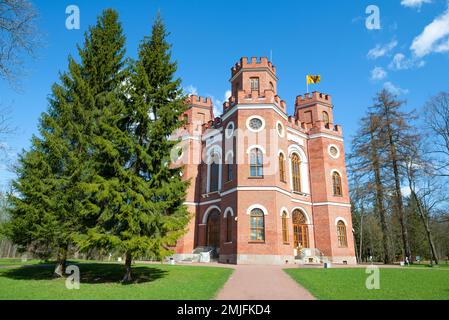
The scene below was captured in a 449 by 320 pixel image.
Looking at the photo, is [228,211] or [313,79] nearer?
[228,211]

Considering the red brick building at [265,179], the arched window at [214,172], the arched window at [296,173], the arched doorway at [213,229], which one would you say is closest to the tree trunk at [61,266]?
the red brick building at [265,179]

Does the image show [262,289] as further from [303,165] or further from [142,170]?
[303,165]

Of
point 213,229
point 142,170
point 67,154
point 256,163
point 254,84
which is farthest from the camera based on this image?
point 213,229

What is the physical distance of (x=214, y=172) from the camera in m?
23.6

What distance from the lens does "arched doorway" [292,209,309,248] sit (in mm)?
21312

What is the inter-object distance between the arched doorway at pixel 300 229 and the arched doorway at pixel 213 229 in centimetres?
587

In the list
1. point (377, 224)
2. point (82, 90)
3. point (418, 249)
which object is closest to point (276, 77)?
point (82, 90)

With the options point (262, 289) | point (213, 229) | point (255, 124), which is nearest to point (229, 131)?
point (255, 124)

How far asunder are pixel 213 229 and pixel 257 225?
5.55 m

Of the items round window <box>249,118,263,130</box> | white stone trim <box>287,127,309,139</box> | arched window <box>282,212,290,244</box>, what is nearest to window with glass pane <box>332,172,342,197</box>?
white stone trim <box>287,127,309,139</box>

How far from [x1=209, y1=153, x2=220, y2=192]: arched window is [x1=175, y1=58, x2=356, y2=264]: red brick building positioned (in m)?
0.08

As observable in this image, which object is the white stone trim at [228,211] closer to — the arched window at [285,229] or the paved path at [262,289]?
the arched window at [285,229]

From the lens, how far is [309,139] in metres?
24.6

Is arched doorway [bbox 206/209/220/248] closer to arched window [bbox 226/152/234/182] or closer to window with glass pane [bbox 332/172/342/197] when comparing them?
arched window [bbox 226/152/234/182]
